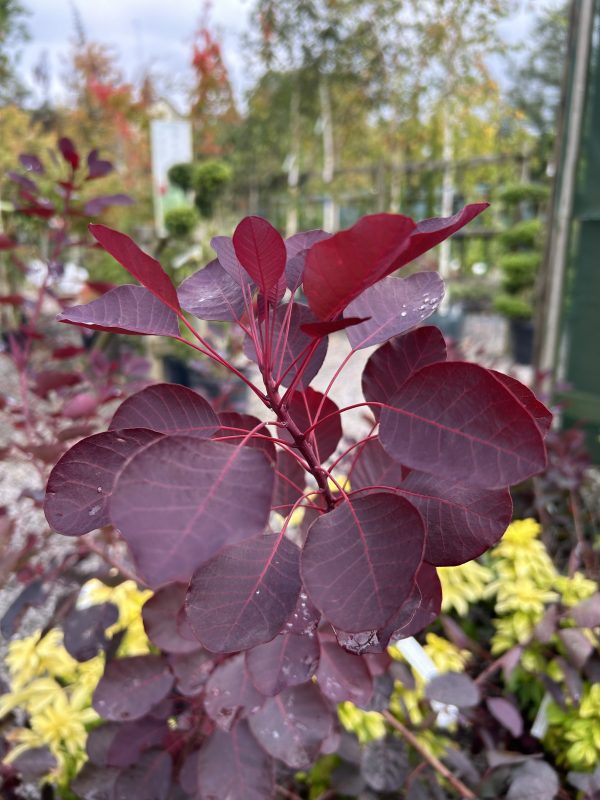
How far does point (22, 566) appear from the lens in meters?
1.08

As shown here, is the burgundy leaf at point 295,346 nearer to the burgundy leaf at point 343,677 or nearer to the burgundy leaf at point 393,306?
the burgundy leaf at point 393,306

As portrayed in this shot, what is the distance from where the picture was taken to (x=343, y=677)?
0.68 meters

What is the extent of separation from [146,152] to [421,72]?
16.0 ft

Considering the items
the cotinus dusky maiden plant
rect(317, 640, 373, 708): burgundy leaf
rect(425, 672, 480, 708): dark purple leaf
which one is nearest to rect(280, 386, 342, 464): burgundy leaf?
the cotinus dusky maiden plant

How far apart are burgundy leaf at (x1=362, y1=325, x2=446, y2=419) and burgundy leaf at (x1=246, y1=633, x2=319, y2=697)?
22 cm

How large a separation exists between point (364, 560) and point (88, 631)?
2.19ft

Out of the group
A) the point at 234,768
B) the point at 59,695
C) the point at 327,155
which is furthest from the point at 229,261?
the point at 327,155

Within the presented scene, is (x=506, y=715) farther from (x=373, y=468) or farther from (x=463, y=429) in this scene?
(x=463, y=429)

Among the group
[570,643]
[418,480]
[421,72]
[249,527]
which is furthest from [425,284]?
[421,72]

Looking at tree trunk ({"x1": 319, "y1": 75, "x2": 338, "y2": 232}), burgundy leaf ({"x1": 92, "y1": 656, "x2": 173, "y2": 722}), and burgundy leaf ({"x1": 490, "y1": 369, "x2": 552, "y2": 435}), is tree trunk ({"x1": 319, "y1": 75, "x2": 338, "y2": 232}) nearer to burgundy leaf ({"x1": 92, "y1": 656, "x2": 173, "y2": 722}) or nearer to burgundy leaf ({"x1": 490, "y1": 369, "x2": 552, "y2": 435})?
burgundy leaf ({"x1": 92, "y1": 656, "x2": 173, "y2": 722})

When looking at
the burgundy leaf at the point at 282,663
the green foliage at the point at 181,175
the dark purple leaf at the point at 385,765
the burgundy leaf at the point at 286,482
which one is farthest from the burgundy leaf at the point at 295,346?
the green foliage at the point at 181,175

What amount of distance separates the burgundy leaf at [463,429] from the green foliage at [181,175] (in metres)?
4.96

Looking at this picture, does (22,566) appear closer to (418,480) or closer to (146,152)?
(418,480)

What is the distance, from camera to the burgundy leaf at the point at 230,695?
26.2 inches
